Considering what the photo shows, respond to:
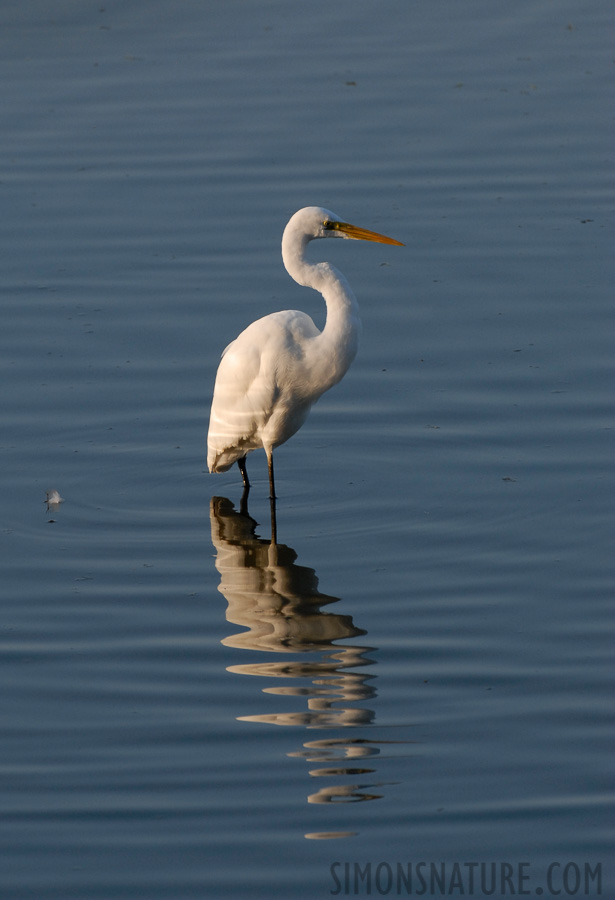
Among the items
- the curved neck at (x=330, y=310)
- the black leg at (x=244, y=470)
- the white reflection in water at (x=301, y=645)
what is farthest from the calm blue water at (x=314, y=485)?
the curved neck at (x=330, y=310)

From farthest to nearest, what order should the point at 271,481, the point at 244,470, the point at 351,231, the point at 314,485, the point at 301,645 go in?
the point at 244,470 → the point at 314,485 → the point at 271,481 → the point at 351,231 → the point at 301,645

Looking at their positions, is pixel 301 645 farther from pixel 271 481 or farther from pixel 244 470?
pixel 244 470

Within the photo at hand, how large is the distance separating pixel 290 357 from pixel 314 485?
2.85ft

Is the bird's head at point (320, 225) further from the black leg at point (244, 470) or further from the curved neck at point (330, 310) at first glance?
the black leg at point (244, 470)

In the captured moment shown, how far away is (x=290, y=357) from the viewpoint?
7.73m

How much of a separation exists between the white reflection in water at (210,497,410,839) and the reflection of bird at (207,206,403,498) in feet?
1.62

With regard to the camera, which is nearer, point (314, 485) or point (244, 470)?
point (314, 485)

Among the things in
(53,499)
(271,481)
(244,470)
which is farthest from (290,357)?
(53,499)

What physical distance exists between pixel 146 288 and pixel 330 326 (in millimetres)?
3369

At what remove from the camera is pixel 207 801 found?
5125mm

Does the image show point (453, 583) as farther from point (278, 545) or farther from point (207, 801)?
point (207, 801)

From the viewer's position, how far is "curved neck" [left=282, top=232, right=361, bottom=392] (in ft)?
24.9

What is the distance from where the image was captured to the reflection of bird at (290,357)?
25.0ft

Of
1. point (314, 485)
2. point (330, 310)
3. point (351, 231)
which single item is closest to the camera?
point (330, 310)
